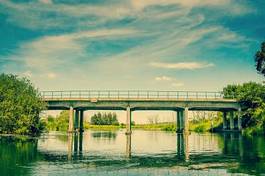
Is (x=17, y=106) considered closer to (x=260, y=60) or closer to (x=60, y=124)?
(x=260, y=60)

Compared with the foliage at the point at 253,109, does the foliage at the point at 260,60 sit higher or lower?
higher

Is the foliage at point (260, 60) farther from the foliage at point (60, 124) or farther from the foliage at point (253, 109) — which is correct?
the foliage at point (60, 124)

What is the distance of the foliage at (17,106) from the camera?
224ft

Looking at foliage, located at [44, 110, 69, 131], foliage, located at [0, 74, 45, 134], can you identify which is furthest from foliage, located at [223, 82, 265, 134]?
foliage, located at [44, 110, 69, 131]

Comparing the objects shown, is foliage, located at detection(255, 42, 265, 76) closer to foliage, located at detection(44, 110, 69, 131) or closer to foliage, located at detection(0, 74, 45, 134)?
foliage, located at detection(0, 74, 45, 134)

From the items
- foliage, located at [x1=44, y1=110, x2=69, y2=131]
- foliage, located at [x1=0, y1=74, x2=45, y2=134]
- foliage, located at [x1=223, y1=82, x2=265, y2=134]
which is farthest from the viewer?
foliage, located at [x1=44, y1=110, x2=69, y2=131]

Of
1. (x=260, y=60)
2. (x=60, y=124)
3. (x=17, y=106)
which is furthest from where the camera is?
(x=60, y=124)

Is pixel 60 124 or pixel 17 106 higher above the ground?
pixel 17 106

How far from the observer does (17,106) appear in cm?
6912

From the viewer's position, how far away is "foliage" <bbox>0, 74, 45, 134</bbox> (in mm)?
68125

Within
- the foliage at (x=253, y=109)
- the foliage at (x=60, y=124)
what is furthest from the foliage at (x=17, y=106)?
the foliage at (x=60, y=124)

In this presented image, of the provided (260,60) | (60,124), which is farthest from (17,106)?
(60,124)

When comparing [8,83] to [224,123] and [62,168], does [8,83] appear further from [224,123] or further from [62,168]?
[224,123]

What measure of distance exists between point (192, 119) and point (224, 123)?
203ft
